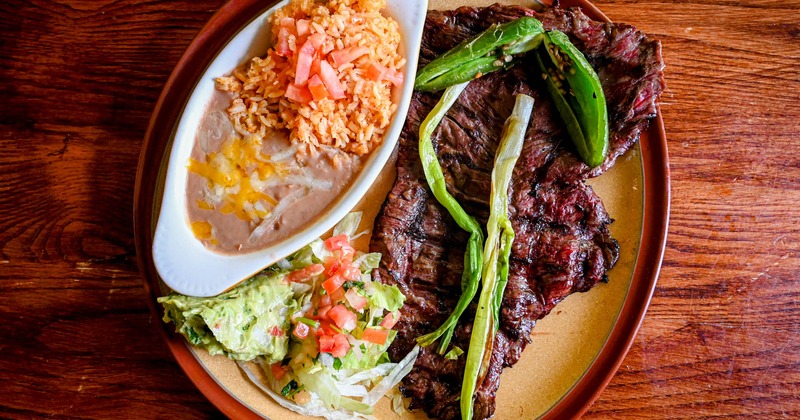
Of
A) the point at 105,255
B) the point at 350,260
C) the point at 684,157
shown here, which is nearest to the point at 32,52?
the point at 105,255

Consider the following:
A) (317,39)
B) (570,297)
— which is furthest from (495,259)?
(317,39)

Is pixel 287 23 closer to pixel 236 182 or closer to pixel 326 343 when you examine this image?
pixel 236 182

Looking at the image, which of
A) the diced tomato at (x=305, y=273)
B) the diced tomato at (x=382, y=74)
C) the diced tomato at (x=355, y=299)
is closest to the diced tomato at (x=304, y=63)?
the diced tomato at (x=382, y=74)

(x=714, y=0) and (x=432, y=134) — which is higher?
(x=714, y=0)

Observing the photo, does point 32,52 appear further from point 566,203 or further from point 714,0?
point 714,0

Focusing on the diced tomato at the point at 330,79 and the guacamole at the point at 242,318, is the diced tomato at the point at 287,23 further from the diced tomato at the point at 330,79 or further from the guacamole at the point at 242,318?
the guacamole at the point at 242,318

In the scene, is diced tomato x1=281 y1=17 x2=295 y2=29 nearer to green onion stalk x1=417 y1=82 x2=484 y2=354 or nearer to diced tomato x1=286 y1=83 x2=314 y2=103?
diced tomato x1=286 y1=83 x2=314 y2=103
